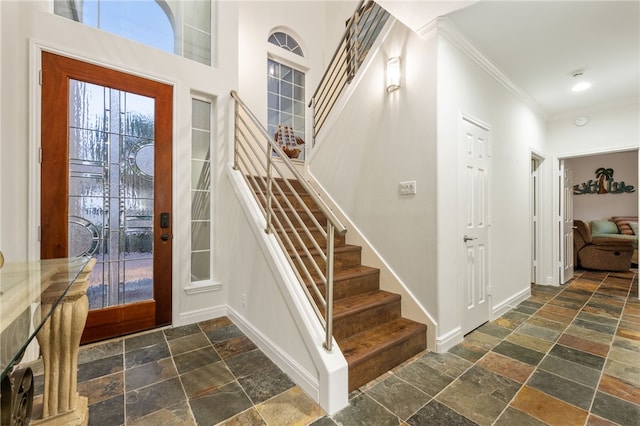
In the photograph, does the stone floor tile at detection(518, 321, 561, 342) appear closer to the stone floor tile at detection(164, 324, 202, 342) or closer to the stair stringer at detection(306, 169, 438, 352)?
the stair stringer at detection(306, 169, 438, 352)

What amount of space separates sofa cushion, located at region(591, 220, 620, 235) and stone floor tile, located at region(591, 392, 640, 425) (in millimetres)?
6021

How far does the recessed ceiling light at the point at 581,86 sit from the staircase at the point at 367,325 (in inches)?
129

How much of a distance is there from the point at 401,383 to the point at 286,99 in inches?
171

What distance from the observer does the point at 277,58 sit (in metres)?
4.45

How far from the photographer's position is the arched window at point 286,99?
431cm

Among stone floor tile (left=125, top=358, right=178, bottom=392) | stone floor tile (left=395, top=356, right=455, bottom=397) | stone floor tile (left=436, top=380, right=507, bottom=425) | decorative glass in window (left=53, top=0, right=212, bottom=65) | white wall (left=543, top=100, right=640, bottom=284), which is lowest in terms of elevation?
stone floor tile (left=436, top=380, right=507, bottom=425)

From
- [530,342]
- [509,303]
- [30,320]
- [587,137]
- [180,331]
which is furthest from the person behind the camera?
[587,137]

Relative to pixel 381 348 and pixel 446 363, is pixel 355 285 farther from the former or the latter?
pixel 446 363

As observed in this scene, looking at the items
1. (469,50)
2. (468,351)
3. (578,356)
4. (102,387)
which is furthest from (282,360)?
(469,50)

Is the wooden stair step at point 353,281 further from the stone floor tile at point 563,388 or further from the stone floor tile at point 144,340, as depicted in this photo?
the stone floor tile at point 144,340

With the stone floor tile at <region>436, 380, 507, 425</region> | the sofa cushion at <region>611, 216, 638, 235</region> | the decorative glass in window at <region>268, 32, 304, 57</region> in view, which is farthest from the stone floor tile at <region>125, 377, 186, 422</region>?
the sofa cushion at <region>611, 216, 638, 235</region>

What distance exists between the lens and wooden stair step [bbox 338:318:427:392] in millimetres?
1729

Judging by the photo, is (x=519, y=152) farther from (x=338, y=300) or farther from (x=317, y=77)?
(x=317, y=77)

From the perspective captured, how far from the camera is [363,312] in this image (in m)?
2.10
